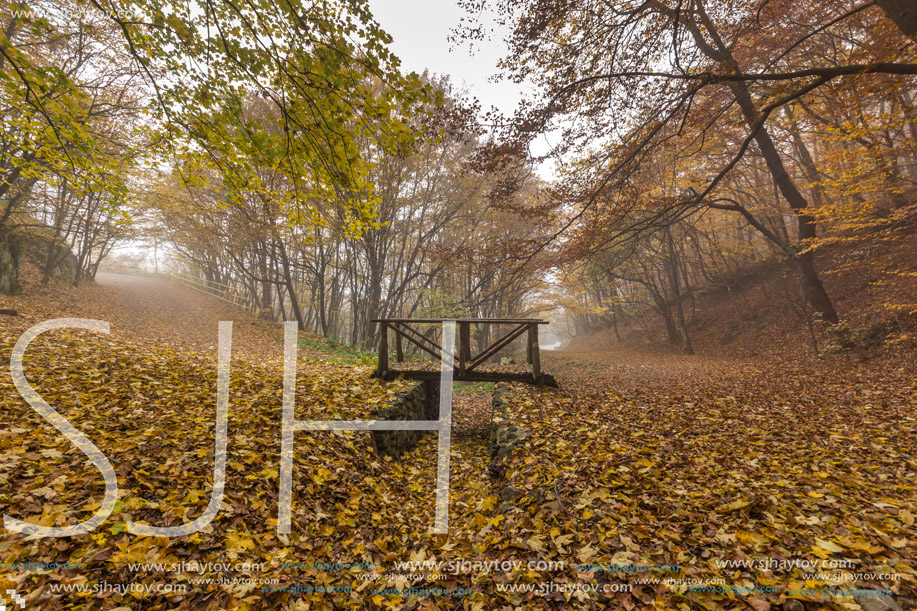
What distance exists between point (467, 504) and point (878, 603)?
310cm

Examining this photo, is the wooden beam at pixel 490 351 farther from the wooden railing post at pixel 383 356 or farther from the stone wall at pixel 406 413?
the wooden railing post at pixel 383 356

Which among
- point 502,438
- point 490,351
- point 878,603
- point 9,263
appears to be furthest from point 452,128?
point 9,263

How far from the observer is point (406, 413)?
594 centimetres

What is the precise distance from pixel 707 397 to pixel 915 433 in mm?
2342

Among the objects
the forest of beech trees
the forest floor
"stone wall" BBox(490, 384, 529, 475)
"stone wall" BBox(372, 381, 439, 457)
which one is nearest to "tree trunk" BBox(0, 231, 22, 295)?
the forest of beech trees

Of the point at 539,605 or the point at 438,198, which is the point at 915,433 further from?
the point at 438,198

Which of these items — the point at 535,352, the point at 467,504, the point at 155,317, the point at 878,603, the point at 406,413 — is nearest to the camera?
the point at 878,603

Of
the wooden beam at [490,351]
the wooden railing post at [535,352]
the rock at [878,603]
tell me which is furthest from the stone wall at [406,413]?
the rock at [878,603]

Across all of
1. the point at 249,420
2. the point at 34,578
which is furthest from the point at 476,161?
the point at 34,578

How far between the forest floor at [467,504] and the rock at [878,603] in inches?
0.5

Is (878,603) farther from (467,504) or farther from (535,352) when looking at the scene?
(535,352)

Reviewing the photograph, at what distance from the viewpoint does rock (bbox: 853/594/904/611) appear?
5.98ft

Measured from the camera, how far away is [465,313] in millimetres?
14430

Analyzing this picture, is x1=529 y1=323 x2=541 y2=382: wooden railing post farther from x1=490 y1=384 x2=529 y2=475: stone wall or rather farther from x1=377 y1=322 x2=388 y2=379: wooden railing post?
x1=377 y1=322 x2=388 y2=379: wooden railing post
